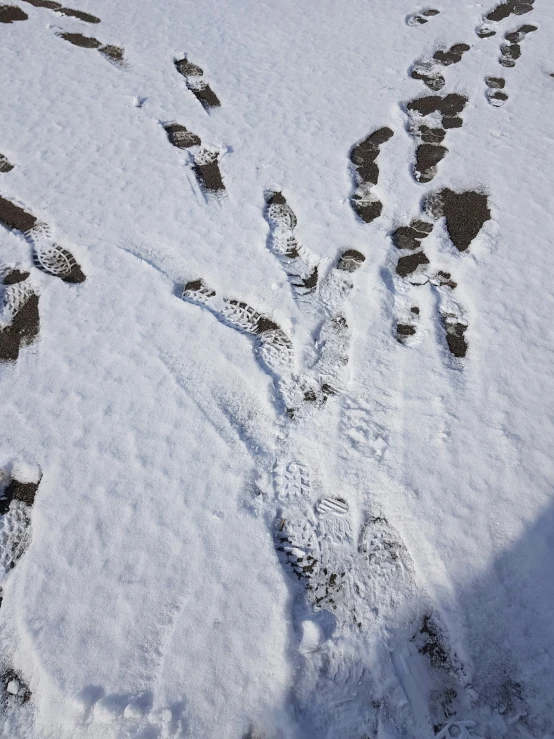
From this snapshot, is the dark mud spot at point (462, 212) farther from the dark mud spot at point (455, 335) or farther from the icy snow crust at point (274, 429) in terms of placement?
the dark mud spot at point (455, 335)

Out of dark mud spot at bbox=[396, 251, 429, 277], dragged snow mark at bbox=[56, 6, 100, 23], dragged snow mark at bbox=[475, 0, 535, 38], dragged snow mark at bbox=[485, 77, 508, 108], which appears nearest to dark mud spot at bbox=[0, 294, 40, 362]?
dark mud spot at bbox=[396, 251, 429, 277]

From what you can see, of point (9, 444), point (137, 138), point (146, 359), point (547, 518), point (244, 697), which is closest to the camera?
point (244, 697)

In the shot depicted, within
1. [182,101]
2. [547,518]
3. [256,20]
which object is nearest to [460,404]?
[547,518]

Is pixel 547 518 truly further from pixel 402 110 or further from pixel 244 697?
pixel 402 110

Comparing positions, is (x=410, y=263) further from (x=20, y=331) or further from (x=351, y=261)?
(x=20, y=331)

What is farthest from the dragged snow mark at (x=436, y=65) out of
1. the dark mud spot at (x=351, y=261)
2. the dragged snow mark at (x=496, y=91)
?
the dark mud spot at (x=351, y=261)

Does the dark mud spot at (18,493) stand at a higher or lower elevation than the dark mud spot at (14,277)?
Answer: lower

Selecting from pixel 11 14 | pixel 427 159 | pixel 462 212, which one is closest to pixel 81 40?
pixel 11 14

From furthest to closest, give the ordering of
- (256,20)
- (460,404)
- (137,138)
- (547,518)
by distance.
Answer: (256,20) → (137,138) → (460,404) → (547,518)
